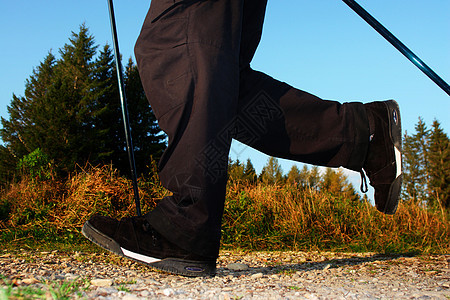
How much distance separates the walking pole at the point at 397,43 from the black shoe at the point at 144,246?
144 cm

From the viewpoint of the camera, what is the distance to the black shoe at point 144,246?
1.43 meters

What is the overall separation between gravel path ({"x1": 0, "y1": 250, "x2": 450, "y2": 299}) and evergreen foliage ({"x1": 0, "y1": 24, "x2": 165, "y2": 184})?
11.1 metres

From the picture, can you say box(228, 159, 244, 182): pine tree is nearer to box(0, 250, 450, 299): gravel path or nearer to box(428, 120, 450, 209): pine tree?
box(0, 250, 450, 299): gravel path

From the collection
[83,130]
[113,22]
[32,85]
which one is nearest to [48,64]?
[32,85]

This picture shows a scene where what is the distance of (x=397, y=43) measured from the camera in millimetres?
1950

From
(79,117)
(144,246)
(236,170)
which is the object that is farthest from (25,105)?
(144,246)

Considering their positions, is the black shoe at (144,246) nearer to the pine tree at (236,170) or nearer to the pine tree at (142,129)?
the pine tree at (236,170)

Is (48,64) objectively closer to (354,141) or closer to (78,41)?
(78,41)

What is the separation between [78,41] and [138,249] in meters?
24.1

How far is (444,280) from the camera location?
5.21 ft

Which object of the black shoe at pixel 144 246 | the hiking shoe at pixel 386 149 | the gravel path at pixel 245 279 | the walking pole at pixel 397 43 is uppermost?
the walking pole at pixel 397 43

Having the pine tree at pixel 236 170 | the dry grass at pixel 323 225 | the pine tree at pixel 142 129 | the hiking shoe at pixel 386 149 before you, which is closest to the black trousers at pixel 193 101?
the hiking shoe at pixel 386 149

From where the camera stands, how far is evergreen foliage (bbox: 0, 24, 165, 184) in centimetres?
1505

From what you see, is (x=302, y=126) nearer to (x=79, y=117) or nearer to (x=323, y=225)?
(x=323, y=225)
